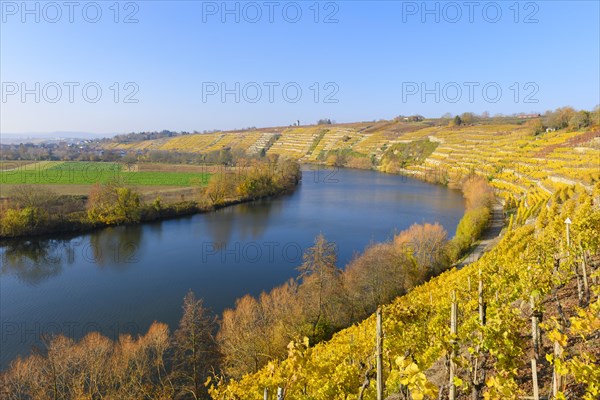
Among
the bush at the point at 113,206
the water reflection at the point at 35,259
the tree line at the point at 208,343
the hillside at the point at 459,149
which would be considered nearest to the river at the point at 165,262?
the water reflection at the point at 35,259

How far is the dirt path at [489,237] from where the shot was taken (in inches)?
709

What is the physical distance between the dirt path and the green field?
3216 centimetres

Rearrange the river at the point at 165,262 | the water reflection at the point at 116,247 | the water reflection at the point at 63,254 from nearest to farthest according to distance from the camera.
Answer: the river at the point at 165,262 < the water reflection at the point at 63,254 < the water reflection at the point at 116,247

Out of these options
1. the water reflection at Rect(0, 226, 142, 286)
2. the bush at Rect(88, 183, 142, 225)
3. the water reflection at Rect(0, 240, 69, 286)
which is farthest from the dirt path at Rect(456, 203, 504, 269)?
the bush at Rect(88, 183, 142, 225)

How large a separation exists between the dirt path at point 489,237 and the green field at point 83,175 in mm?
32160

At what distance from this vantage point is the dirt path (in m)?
18.0

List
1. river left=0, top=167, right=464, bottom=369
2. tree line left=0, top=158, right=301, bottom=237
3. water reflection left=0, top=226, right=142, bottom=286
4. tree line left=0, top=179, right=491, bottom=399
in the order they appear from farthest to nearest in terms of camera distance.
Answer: tree line left=0, top=158, right=301, bottom=237, water reflection left=0, top=226, right=142, bottom=286, river left=0, top=167, right=464, bottom=369, tree line left=0, top=179, right=491, bottom=399

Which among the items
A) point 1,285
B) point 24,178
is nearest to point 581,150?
point 1,285

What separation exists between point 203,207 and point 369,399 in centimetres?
3191

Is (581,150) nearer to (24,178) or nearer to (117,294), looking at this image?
(117,294)

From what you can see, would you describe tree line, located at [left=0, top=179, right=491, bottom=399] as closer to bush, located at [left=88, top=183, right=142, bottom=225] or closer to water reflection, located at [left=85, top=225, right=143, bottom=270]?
water reflection, located at [left=85, top=225, right=143, bottom=270]

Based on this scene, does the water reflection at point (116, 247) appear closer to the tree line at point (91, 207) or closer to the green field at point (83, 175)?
the tree line at point (91, 207)

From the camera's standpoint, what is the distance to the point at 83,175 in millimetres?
50750

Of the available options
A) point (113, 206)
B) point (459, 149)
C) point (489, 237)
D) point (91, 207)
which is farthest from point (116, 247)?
point (459, 149)
